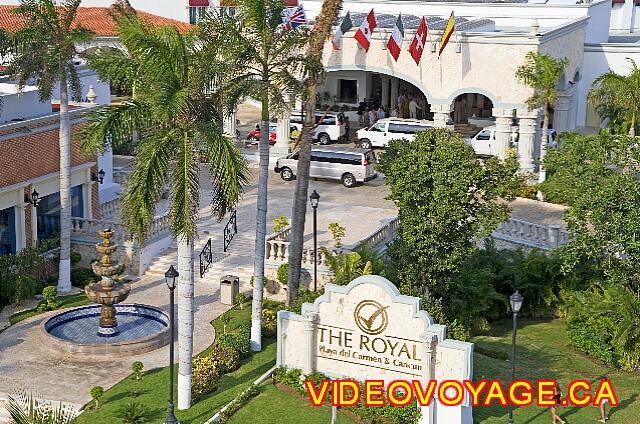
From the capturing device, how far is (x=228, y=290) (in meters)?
31.7

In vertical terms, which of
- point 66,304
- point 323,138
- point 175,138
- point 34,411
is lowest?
point 34,411

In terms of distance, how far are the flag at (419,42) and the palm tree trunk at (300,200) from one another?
16.3 meters

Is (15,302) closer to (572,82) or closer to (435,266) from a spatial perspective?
(435,266)

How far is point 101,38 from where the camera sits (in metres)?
64.4

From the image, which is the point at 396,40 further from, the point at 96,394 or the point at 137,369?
the point at 96,394

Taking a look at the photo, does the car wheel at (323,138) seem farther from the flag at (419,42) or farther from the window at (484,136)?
the window at (484,136)

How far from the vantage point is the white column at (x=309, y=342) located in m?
25.4

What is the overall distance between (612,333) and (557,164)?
6.30m

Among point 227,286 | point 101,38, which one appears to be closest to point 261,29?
point 227,286

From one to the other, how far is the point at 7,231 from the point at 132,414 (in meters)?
11.5

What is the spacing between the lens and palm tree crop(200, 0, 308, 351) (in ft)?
83.5

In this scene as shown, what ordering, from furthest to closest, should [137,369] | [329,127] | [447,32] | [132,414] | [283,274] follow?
[329,127] → [447,32] → [283,274] → [137,369] → [132,414]

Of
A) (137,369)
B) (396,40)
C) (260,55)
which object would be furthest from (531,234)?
(137,369)

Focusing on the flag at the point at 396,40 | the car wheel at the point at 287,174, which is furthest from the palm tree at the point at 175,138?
the flag at the point at 396,40
